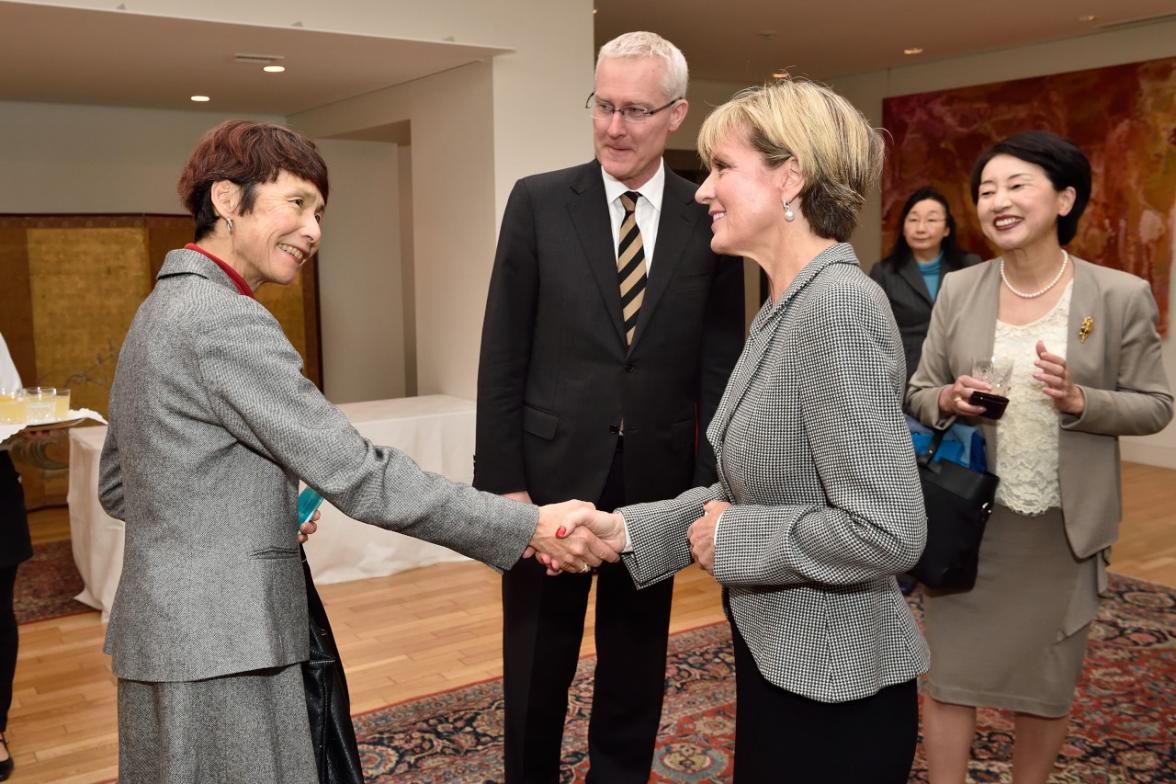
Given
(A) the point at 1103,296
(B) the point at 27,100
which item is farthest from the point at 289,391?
(B) the point at 27,100

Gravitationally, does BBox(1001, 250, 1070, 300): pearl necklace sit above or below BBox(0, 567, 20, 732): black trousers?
above

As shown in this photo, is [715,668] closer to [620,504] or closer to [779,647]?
A: [620,504]

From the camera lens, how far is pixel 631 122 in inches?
92.0

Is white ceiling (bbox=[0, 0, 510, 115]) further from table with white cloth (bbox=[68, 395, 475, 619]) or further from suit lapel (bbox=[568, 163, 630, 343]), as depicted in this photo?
suit lapel (bbox=[568, 163, 630, 343])

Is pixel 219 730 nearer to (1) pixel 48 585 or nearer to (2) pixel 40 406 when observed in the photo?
(2) pixel 40 406

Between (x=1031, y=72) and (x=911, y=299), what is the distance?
14.1 feet

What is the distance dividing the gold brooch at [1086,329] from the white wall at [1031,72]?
19.0 feet

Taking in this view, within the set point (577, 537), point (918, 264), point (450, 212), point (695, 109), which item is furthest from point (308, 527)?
point (695, 109)

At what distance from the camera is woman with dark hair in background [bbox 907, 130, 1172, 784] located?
2238 millimetres

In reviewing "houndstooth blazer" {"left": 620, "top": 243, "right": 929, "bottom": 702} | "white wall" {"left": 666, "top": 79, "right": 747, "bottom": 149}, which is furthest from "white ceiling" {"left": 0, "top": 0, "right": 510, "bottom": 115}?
"white wall" {"left": 666, "top": 79, "right": 747, "bottom": 149}

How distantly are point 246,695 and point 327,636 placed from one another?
7.3 inches

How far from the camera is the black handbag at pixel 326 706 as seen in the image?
1.68 metres

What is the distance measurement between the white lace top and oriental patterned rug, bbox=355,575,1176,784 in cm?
104

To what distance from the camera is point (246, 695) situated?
1.55 metres
